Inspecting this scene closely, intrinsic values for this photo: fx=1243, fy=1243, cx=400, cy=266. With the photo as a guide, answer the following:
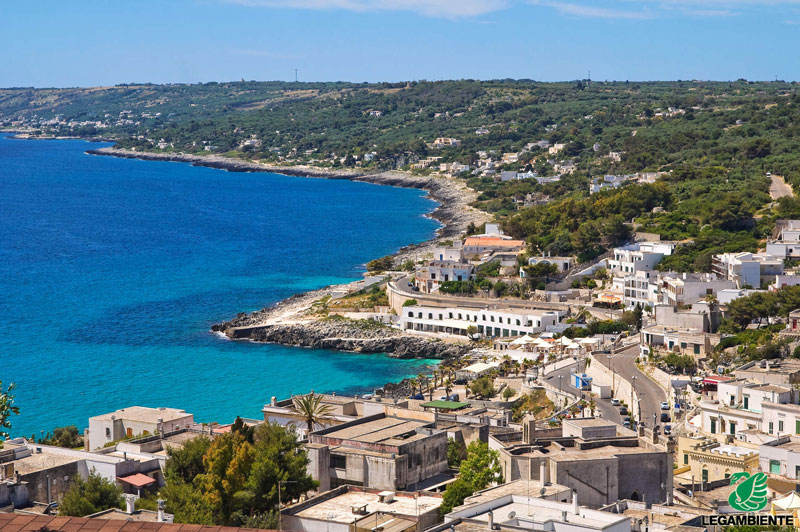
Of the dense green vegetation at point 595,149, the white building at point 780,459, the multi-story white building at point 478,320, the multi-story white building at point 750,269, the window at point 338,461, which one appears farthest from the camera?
the dense green vegetation at point 595,149

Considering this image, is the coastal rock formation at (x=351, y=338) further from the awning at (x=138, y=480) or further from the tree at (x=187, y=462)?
the tree at (x=187, y=462)

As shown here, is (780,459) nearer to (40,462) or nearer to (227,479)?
(227,479)

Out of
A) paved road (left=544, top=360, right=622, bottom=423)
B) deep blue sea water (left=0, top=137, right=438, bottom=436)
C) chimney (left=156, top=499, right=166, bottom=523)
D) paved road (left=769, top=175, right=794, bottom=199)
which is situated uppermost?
paved road (left=769, top=175, right=794, bottom=199)

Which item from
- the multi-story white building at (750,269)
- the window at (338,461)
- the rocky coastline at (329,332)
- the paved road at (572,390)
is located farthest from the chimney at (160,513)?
the multi-story white building at (750,269)

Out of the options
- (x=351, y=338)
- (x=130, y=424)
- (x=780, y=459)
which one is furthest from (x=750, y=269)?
(x=130, y=424)

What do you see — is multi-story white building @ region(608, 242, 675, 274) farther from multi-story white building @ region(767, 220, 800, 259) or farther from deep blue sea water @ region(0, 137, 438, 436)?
deep blue sea water @ region(0, 137, 438, 436)

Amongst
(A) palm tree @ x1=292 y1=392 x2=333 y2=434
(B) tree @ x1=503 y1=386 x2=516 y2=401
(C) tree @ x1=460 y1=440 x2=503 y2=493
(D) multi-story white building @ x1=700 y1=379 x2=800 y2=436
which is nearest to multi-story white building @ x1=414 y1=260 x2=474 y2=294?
(B) tree @ x1=503 y1=386 x2=516 y2=401

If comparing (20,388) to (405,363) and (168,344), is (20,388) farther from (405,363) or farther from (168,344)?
(405,363)
